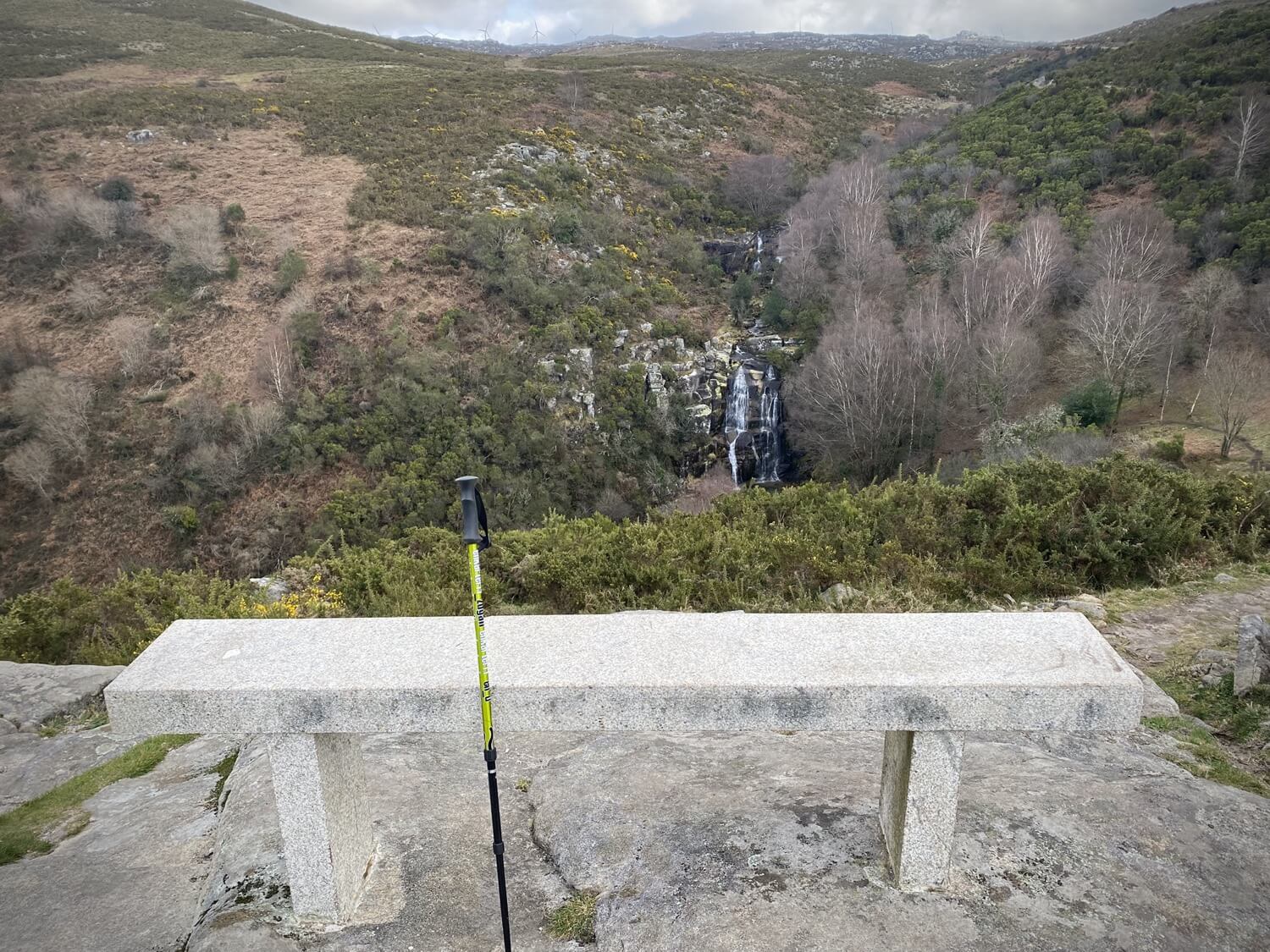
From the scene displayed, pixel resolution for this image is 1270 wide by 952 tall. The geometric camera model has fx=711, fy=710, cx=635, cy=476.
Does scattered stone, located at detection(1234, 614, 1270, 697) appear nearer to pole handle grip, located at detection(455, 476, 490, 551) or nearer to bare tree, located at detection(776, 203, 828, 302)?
pole handle grip, located at detection(455, 476, 490, 551)

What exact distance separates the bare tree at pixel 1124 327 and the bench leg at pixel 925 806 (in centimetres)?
2063

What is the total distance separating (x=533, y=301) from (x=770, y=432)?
948 cm

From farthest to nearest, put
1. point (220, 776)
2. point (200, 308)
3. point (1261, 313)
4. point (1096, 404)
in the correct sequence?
point (200, 308)
point (1261, 313)
point (1096, 404)
point (220, 776)

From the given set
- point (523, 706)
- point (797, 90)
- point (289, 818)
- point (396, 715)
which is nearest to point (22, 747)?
point (289, 818)

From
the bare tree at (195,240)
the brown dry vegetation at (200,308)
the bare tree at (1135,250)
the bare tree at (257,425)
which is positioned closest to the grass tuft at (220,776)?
the brown dry vegetation at (200,308)

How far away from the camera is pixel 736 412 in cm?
2497

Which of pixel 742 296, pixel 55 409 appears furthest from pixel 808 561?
pixel 742 296

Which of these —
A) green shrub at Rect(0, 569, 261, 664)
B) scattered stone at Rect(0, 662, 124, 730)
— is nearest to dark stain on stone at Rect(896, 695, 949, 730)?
green shrub at Rect(0, 569, 261, 664)

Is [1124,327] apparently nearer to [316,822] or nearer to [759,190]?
[759,190]

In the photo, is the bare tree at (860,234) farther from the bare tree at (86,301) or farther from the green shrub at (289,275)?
the bare tree at (86,301)

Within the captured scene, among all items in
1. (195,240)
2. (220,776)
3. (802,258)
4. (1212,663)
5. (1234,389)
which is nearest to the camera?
(220,776)

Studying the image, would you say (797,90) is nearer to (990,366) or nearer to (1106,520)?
(990,366)

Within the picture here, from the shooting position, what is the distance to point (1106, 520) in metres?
7.03

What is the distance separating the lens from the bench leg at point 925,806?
8.80ft
